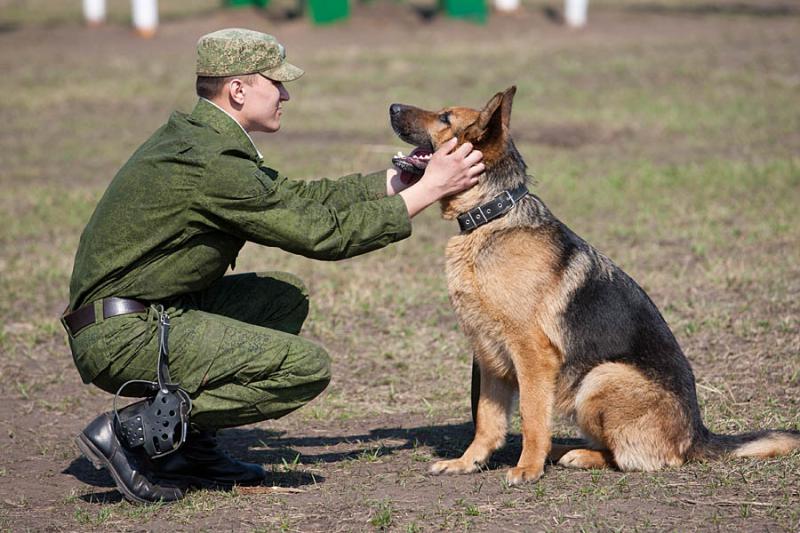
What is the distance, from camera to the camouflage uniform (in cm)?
460

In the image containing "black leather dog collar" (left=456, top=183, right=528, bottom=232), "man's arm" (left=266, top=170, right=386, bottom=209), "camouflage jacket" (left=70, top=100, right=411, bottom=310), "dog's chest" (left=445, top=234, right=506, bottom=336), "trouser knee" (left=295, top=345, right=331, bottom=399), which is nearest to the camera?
"camouflage jacket" (left=70, top=100, right=411, bottom=310)

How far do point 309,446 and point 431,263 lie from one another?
338 centimetres

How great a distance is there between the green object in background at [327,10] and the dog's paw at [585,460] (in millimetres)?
18020

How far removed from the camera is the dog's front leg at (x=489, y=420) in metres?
5.15

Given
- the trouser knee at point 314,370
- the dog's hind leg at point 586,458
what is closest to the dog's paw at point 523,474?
the dog's hind leg at point 586,458

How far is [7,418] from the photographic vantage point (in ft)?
20.2

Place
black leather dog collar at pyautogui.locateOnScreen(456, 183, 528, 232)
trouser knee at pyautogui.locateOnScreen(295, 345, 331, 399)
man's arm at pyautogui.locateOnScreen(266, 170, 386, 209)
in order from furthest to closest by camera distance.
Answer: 1. man's arm at pyautogui.locateOnScreen(266, 170, 386, 209)
2. black leather dog collar at pyautogui.locateOnScreen(456, 183, 528, 232)
3. trouser knee at pyautogui.locateOnScreen(295, 345, 331, 399)

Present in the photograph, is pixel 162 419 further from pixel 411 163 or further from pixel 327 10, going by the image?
pixel 327 10

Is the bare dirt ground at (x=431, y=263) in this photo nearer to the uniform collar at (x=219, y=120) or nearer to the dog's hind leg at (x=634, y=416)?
the dog's hind leg at (x=634, y=416)

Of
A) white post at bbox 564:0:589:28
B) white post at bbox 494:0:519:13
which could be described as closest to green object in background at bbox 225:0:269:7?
white post at bbox 494:0:519:13

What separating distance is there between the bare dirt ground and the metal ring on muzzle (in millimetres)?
306

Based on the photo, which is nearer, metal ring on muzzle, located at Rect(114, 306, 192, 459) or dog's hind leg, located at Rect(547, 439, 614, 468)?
metal ring on muzzle, located at Rect(114, 306, 192, 459)

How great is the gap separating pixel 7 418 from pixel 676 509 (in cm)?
375

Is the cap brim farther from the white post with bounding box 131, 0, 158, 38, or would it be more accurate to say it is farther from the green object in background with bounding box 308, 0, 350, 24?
the white post with bounding box 131, 0, 158, 38
